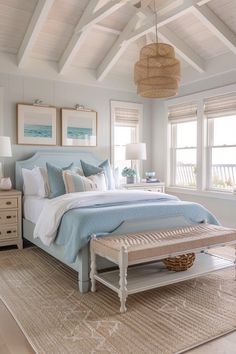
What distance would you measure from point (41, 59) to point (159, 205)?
3.31 meters

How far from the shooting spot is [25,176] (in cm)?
496

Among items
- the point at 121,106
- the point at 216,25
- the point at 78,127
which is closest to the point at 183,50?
the point at 216,25

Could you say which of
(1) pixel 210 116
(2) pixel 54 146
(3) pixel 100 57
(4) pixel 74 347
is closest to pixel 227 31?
(1) pixel 210 116

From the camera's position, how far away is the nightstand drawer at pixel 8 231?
4.62 m

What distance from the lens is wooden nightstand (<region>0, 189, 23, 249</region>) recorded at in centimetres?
461

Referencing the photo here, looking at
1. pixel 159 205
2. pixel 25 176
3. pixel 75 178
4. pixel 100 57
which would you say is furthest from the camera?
pixel 100 57

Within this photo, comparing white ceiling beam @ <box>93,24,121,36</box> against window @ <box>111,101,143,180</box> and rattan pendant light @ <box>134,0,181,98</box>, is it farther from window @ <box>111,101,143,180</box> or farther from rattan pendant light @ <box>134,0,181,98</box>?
rattan pendant light @ <box>134,0,181,98</box>

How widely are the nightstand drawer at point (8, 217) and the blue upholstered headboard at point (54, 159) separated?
56cm

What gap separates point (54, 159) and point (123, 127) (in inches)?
65.8

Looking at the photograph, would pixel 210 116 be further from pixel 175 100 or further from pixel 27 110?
pixel 27 110

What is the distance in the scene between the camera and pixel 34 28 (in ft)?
14.6

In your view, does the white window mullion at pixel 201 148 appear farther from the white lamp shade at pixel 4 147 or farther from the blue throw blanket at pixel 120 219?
the white lamp shade at pixel 4 147

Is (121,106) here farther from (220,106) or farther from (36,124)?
(220,106)

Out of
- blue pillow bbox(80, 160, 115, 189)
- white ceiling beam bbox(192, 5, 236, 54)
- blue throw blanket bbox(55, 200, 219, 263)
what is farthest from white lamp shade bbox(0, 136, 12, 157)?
white ceiling beam bbox(192, 5, 236, 54)
